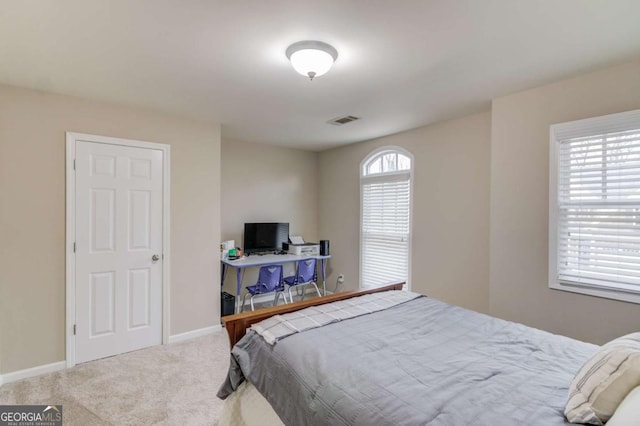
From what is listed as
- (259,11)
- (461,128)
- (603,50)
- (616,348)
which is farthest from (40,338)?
(603,50)

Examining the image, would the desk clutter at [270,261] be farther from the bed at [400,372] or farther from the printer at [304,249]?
the bed at [400,372]

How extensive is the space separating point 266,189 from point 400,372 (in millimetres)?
3781

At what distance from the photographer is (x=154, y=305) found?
125 inches

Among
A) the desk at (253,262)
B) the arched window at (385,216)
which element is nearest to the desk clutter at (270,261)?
the desk at (253,262)

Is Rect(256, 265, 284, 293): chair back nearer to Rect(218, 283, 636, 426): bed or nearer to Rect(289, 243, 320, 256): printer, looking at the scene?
Rect(289, 243, 320, 256): printer

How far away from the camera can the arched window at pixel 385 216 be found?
396 cm

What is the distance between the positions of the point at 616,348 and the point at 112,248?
3642 millimetres

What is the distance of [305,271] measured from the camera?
4.21 metres

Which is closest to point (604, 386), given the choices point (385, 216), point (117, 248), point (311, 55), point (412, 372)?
point (412, 372)

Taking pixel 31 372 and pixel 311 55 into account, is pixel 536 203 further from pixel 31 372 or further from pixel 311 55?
pixel 31 372

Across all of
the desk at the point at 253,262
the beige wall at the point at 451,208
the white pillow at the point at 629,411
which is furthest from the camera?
the desk at the point at 253,262

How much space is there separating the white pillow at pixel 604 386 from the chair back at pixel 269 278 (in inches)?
124

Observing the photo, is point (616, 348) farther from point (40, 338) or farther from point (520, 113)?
point (40, 338)

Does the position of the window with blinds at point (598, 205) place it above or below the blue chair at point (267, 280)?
above
